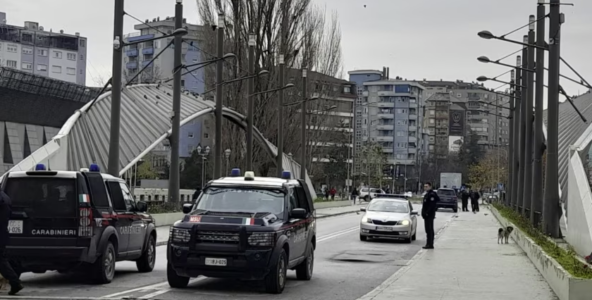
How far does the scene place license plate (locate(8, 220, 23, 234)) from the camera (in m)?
13.8

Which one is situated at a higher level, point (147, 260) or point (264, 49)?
point (264, 49)

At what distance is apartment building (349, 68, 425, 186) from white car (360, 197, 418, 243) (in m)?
142

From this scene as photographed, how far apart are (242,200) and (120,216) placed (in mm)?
2244

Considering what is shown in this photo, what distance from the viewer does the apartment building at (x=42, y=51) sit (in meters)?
142

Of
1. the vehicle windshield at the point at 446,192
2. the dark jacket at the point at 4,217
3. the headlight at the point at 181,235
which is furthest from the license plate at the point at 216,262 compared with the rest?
the vehicle windshield at the point at 446,192

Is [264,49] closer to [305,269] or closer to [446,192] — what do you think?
[446,192]

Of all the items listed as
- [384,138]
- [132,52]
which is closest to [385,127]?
[384,138]

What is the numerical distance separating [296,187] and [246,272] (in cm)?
290

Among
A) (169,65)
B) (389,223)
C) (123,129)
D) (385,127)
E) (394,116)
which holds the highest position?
(169,65)

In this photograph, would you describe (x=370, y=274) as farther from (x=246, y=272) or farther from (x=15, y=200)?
(x=15, y=200)

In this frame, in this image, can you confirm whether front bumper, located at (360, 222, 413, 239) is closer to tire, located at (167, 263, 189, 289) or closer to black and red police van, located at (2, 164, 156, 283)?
tire, located at (167, 263, 189, 289)

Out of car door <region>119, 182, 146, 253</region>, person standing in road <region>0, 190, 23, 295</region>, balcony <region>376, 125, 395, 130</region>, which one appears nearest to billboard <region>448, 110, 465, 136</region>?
balcony <region>376, 125, 395, 130</region>

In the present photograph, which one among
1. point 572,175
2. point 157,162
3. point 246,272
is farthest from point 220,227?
point 157,162

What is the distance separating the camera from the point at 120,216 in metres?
15.4
